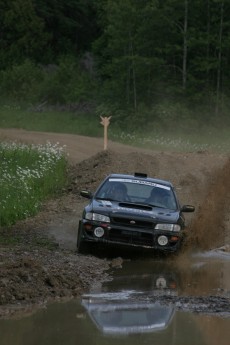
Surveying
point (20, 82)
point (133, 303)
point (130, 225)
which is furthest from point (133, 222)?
point (20, 82)

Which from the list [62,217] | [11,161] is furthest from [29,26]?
[62,217]

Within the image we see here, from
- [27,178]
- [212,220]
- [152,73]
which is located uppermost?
[152,73]

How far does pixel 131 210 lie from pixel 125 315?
16.6ft

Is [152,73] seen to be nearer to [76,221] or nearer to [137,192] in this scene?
[76,221]

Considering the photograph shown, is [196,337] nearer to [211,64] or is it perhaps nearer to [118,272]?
[118,272]

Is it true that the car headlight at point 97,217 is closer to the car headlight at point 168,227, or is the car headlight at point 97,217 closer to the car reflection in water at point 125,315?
the car headlight at point 168,227

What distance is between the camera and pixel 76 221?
66.4 ft

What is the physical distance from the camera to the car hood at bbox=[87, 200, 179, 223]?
15742 millimetres

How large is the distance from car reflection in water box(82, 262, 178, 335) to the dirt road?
0.41 meters

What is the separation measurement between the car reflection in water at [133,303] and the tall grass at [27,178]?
17.6 ft

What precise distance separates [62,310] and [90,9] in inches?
2683

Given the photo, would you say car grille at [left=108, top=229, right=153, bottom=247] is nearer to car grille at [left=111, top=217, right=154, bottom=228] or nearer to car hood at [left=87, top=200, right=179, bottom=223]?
car grille at [left=111, top=217, right=154, bottom=228]

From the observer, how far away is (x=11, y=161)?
26297 mm

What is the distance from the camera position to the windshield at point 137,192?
16.9 m
